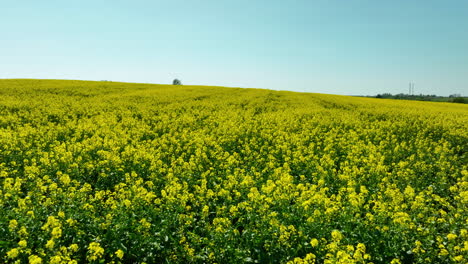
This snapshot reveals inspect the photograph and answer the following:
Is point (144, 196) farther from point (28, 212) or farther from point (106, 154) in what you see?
point (106, 154)

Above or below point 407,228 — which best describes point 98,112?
above

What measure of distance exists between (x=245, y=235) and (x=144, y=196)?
2.39 m

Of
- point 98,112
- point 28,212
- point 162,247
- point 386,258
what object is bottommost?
point 386,258

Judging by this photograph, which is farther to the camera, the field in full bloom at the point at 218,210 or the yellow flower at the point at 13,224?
the field in full bloom at the point at 218,210

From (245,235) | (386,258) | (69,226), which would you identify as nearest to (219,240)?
(245,235)

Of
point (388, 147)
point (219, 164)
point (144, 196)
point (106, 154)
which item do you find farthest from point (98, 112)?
point (388, 147)

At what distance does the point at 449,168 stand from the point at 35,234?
1223 centimetres

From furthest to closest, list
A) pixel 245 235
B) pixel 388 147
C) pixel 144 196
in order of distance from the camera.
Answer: pixel 388 147
pixel 144 196
pixel 245 235

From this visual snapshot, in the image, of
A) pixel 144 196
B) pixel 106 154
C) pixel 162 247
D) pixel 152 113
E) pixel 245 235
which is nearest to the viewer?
pixel 162 247

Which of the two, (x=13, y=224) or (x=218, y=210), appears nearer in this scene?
(x=13, y=224)

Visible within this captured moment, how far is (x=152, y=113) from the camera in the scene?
827 inches

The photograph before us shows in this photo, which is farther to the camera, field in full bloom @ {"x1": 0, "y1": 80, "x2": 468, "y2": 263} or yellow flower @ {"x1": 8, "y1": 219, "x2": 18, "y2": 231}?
field in full bloom @ {"x1": 0, "y1": 80, "x2": 468, "y2": 263}

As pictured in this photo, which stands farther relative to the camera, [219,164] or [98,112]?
[98,112]

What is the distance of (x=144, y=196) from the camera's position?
620cm
